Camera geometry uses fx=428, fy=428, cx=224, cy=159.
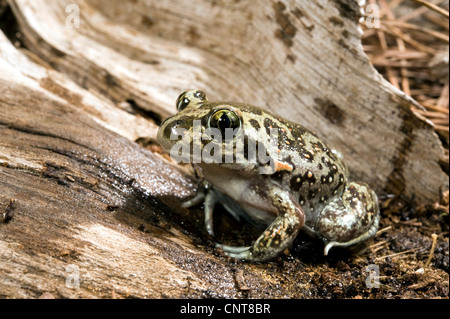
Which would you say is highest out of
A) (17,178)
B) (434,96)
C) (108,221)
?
(434,96)

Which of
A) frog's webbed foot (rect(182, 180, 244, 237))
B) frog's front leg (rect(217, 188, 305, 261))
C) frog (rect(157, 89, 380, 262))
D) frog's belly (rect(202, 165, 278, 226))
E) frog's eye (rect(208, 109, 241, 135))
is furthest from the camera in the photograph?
frog's webbed foot (rect(182, 180, 244, 237))

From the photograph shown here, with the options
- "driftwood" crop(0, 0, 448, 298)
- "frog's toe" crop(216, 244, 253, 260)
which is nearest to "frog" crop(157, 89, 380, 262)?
"frog's toe" crop(216, 244, 253, 260)

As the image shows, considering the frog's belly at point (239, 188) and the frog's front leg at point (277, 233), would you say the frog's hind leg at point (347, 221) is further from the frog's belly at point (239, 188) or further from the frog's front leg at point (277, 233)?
the frog's belly at point (239, 188)

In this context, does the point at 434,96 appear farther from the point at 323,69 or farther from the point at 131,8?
the point at 131,8

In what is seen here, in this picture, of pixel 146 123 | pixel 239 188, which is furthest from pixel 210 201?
pixel 146 123

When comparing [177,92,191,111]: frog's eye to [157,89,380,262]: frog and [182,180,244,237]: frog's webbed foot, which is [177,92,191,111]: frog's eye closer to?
[157,89,380,262]: frog

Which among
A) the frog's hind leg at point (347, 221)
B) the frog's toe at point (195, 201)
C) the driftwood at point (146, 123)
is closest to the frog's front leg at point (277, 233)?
the driftwood at point (146, 123)
